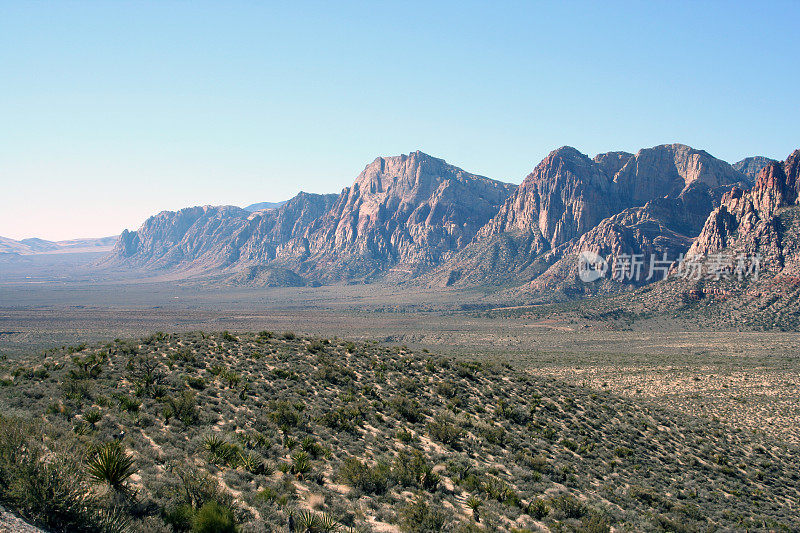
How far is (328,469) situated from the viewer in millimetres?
16469

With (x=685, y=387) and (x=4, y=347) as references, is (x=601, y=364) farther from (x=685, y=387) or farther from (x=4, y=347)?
(x=4, y=347)

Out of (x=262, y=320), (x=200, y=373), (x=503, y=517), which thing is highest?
(x=200, y=373)

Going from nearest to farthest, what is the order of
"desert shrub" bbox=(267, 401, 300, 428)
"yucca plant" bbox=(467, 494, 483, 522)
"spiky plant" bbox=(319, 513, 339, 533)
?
"spiky plant" bbox=(319, 513, 339, 533), "yucca plant" bbox=(467, 494, 483, 522), "desert shrub" bbox=(267, 401, 300, 428)

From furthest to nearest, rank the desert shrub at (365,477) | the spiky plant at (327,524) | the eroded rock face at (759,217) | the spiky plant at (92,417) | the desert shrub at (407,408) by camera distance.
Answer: the eroded rock face at (759,217), the desert shrub at (407,408), the spiky plant at (92,417), the desert shrub at (365,477), the spiky plant at (327,524)

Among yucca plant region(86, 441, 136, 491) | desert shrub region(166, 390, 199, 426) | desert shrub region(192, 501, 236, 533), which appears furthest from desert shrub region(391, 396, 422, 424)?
yucca plant region(86, 441, 136, 491)

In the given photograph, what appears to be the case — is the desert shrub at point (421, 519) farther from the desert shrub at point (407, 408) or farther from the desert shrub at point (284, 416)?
the desert shrub at point (407, 408)

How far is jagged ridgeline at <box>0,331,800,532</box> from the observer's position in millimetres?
11625

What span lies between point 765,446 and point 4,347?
9814 centimetres

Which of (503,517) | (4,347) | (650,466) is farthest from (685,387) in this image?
(4,347)

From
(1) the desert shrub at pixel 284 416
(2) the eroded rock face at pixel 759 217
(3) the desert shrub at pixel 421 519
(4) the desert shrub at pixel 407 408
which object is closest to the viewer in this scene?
(3) the desert shrub at pixel 421 519

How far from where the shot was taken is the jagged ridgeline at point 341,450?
1162cm

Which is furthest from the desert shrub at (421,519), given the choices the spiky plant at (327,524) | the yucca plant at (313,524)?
the yucca plant at (313,524)

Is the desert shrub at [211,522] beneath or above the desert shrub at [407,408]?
above

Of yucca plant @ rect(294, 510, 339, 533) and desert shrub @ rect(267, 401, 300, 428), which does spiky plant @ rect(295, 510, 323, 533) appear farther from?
desert shrub @ rect(267, 401, 300, 428)
